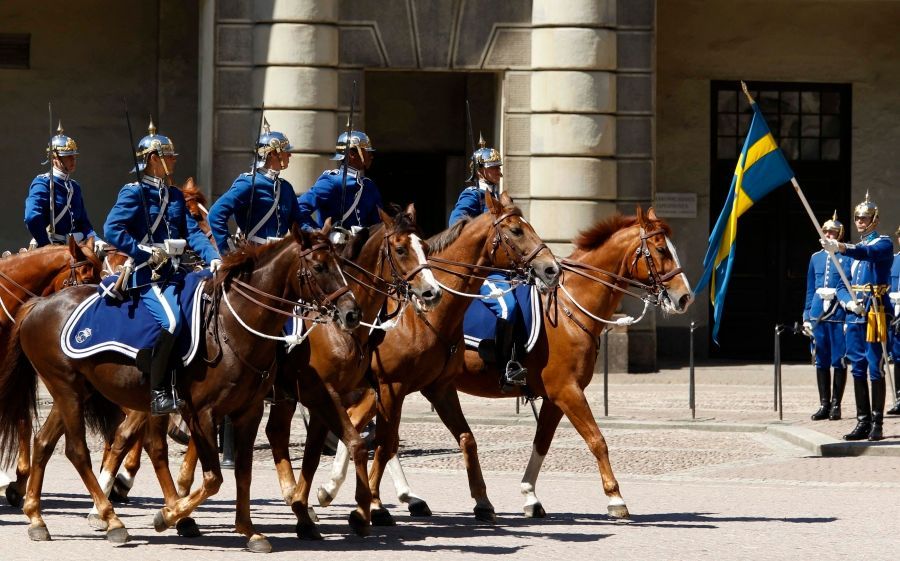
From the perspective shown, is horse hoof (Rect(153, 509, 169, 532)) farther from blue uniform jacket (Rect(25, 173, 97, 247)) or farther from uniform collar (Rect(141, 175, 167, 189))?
blue uniform jacket (Rect(25, 173, 97, 247))

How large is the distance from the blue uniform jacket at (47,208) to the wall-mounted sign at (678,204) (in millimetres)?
12848

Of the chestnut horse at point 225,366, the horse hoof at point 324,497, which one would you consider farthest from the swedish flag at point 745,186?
the chestnut horse at point 225,366

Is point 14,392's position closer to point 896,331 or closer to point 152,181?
point 152,181

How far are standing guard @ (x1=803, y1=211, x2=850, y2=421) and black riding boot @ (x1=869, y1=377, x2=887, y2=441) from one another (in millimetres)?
1255

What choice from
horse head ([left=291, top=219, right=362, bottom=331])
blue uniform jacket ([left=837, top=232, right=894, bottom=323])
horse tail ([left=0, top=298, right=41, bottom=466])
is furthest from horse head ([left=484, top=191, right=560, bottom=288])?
blue uniform jacket ([left=837, top=232, right=894, bottom=323])

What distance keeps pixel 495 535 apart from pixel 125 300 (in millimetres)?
Answer: 2945

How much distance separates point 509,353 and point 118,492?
3.18m

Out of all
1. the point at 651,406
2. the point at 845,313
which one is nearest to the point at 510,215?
the point at 845,313

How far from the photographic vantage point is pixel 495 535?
12.0m

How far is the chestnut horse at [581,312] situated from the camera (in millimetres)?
13203

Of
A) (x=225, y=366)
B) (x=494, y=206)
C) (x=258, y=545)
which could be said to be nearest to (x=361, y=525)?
(x=258, y=545)

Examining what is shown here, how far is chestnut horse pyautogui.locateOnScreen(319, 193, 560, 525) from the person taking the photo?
12.6m

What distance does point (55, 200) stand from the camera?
51.0 feet

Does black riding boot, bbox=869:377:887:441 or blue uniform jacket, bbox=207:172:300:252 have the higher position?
blue uniform jacket, bbox=207:172:300:252
